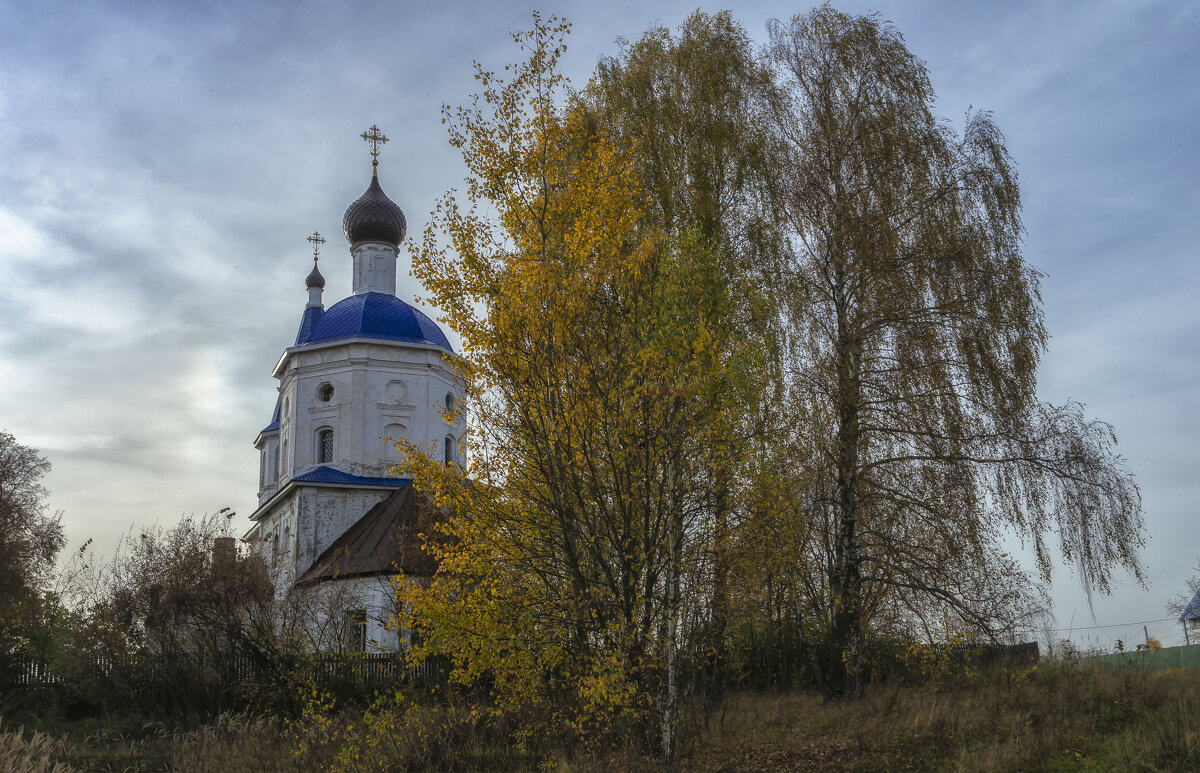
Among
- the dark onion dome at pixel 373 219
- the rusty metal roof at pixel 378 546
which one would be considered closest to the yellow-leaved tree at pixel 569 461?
the rusty metal roof at pixel 378 546

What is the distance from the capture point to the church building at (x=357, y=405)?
2845cm

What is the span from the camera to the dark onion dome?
33.2 meters

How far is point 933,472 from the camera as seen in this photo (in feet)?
43.6

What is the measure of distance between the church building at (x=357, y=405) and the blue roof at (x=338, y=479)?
0.03m

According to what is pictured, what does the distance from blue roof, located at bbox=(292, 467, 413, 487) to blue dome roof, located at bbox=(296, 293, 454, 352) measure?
417cm

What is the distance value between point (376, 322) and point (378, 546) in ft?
30.5

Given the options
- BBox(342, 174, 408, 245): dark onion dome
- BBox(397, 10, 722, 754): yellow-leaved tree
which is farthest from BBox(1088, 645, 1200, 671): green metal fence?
BBox(342, 174, 408, 245): dark onion dome

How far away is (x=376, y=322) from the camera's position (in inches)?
1228

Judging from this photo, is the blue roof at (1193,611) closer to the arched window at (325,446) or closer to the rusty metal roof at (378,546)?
the rusty metal roof at (378,546)

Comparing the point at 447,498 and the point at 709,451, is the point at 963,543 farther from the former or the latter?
the point at 447,498

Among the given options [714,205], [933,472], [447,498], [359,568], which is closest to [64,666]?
[359,568]

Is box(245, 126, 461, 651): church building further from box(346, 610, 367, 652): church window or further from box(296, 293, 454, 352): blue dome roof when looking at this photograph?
box(346, 610, 367, 652): church window

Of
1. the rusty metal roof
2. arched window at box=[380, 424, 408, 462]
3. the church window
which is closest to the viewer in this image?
the church window

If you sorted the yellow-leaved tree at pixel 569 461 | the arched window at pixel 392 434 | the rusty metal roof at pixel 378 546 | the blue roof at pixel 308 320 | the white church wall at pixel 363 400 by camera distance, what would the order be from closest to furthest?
the yellow-leaved tree at pixel 569 461, the rusty metal roof at pixel 378 546, the arched window at pixel 392 434, the white church wall at pixel 363 400, the blue roof at pixel 308 320
